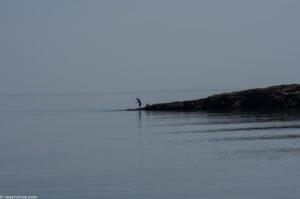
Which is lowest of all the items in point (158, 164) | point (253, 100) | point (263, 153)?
point (158, 164)

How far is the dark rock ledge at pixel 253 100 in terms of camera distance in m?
74.6

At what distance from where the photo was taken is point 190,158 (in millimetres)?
30719

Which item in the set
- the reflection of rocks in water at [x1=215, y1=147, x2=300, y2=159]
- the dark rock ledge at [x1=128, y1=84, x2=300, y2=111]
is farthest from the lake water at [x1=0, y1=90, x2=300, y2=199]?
the dark rock ledge at [x1=128, y1=84, x2=300, y2=111]

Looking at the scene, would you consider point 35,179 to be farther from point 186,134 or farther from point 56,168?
point 186,134

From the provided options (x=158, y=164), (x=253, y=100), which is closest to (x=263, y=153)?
(x=158, y=164)

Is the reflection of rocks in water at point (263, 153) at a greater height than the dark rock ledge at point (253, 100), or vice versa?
the dark rock ledge at point (253, 100)

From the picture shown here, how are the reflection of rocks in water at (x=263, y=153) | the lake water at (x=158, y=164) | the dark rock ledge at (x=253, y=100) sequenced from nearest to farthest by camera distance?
the lake water at (x=158, y=164) → the reflection of rocks in water at (x=263, y=153) → the dark rock ledge at (x=253, y=100)

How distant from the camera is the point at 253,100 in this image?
77.8m

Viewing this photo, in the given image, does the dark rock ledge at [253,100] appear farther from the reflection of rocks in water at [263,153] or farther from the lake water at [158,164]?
the reflection of rocks in water at [263,153]

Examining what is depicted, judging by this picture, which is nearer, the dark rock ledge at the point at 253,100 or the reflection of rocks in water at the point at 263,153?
the reflection of rocks in water at the point at 263,153

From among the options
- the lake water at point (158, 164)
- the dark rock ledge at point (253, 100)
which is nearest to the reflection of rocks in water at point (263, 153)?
the lake water at point (158, 164)

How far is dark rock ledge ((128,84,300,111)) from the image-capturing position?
74.6 metres

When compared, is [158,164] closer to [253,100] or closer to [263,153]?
[263,153]

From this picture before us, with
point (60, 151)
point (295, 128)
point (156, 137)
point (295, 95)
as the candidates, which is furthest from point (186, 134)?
point (295, 95)
